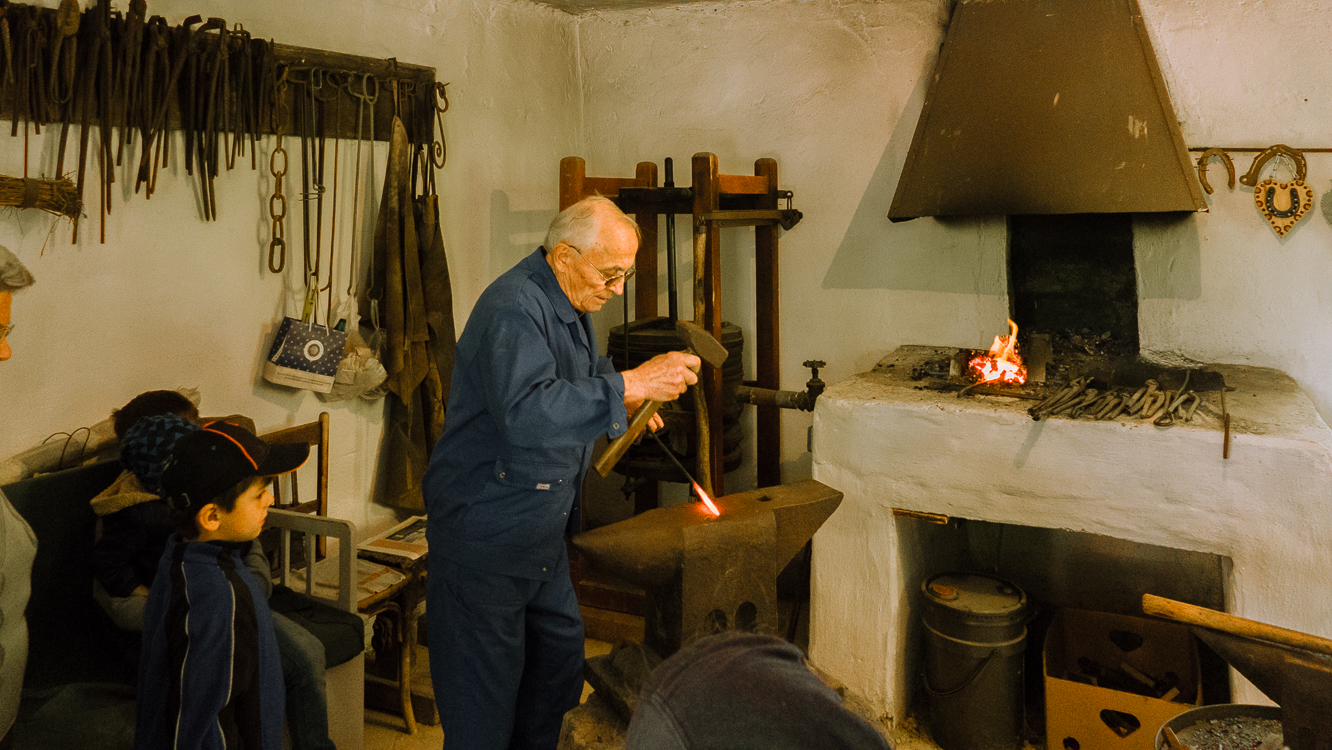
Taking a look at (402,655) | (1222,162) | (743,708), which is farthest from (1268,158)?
(402,655)

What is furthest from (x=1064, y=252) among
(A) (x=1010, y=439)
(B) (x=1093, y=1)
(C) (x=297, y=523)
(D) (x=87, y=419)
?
(D) (x=87, y=419)

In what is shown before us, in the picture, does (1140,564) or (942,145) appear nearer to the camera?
(942,145)

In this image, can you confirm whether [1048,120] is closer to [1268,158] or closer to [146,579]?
[1268,158]

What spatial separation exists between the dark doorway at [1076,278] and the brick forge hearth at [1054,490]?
0.46 m

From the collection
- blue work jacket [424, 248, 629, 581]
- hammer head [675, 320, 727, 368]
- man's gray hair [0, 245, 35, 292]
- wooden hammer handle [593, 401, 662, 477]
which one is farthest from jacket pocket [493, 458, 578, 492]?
man's gray hair [0, 245, 35, 292]

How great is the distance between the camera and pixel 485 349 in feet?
6.80

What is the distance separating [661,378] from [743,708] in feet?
4.62

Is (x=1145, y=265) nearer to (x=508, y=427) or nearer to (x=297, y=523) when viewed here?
(x=508, y=427)

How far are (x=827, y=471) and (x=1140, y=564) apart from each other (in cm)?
166

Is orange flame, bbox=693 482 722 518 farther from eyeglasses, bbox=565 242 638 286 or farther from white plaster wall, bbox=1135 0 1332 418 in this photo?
white plaster wall, bbox=1135 0 1332 418

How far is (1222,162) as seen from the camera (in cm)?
319

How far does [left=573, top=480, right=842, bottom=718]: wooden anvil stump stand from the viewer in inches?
73.8

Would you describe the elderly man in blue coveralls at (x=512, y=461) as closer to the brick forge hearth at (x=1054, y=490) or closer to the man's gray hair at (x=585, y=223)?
the man's gray hair at (x=585, y=223)

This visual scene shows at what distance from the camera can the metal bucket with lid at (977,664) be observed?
281 cm
